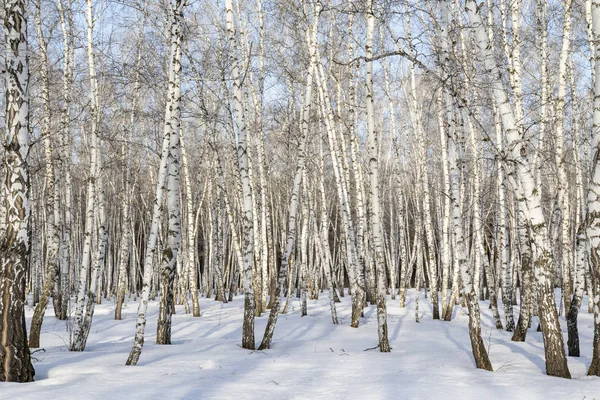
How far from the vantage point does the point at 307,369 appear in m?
7.13

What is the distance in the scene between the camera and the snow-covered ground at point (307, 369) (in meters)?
5.39

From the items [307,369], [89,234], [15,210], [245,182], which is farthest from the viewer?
[89,234]

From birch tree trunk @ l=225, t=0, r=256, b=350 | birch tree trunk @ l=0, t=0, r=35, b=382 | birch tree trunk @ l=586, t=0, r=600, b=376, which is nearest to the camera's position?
birch tree trunk @ l=0, t=0, r=35, b=382

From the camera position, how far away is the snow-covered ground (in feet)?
17.7

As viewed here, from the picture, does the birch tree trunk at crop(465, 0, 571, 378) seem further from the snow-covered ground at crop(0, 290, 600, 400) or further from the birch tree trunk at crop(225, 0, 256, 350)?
the birch tree trunk at crop(225, 0, 256, 350)

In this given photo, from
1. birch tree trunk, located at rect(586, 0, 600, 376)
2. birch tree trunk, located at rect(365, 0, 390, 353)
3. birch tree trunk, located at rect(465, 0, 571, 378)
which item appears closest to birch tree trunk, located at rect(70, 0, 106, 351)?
birch tree trunk, located at rect(365, 0, 390, 353)

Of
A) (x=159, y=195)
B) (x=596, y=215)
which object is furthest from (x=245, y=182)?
(x=596, y=215)

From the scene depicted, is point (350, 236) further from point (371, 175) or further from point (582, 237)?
point (582, 237)

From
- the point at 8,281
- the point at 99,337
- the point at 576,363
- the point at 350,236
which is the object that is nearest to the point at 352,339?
the point at 350,236

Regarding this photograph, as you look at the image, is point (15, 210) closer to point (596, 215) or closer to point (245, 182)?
point (245, 182)

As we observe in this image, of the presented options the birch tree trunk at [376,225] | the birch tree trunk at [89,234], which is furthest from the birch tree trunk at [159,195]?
the birch tree trunk at [376,225]

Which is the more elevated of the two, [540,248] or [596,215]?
[596,215]

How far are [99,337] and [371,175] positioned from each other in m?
7.17

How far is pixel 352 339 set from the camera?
35.1ft
